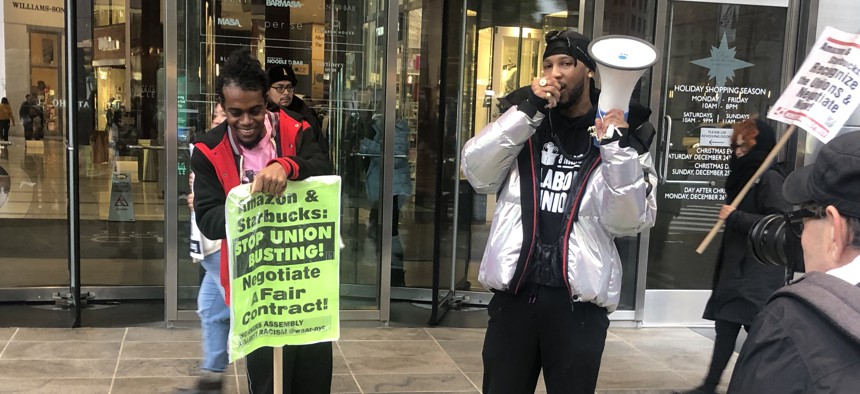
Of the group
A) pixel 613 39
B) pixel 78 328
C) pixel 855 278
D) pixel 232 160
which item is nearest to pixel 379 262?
pixel 78 328

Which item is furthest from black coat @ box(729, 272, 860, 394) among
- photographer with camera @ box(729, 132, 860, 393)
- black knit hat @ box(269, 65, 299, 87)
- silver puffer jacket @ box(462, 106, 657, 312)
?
black knit hat @ box(269, 65, 299, 87)

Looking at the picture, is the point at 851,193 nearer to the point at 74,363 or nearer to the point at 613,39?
the point at 613,39

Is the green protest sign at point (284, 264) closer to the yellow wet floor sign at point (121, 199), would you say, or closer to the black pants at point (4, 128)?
the black pants at point (4, 128)

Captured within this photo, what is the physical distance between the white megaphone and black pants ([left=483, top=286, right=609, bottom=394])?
2.34 feet

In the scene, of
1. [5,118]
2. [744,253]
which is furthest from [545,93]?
[5,118]

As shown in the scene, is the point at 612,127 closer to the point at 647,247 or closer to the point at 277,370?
the point at 277,370

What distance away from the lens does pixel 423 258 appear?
6848 millimetres

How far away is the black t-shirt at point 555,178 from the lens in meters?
2.66

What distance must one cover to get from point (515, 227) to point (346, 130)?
357 cm

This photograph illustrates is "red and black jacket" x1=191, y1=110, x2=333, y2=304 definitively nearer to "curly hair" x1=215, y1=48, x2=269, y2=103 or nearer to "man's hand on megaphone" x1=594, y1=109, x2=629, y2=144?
"curly hair" x1=215, y1=48, x2=269, y2=103

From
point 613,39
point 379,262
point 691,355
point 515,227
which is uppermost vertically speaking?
point 613,39

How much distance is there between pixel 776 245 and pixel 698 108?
3.77 meters

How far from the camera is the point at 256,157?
282cm

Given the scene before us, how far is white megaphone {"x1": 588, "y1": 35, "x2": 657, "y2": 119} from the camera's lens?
2.40 m
